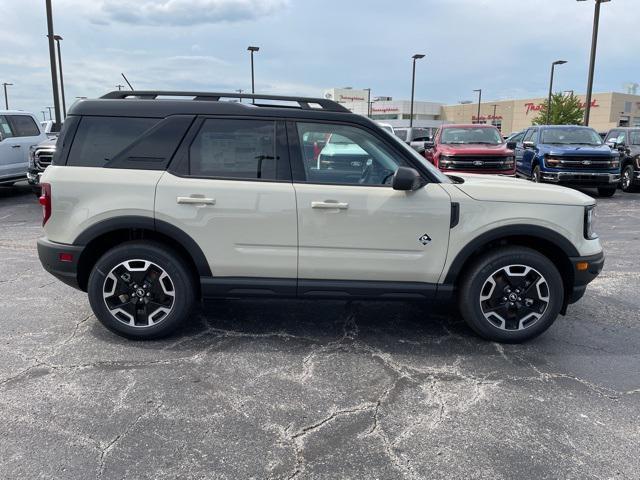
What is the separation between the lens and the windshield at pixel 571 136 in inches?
535

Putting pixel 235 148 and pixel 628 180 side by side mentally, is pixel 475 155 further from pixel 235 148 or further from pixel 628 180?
pixel 235 148

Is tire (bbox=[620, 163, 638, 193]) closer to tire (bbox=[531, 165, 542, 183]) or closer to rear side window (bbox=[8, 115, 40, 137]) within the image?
tire (bbox=[531, 165, 542, 183])

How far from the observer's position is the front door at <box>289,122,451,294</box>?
151 inches

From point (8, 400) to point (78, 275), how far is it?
1167 mm

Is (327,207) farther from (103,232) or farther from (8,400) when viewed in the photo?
(8,400)

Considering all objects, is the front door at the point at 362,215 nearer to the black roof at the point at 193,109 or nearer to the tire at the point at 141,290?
the black roof at the point at 193,109

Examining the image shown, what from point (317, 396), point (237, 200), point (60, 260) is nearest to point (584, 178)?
point (237, 200)

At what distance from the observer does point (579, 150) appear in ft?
42.0

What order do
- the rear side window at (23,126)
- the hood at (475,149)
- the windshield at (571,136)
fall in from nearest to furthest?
1. the rear side window at (23,126)
2. the hood at (475,149)
3. the windshield at (571,136)

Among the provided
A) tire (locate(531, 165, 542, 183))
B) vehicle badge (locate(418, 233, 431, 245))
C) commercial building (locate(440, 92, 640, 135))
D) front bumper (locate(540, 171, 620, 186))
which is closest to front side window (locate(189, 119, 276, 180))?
vehicle badge (locate(418, 233, 431, 245))

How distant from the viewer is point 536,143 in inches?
550

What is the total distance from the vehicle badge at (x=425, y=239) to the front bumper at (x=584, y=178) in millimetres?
10333

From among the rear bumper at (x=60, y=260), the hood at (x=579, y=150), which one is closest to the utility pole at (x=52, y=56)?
the hood at (x=579, y=150)

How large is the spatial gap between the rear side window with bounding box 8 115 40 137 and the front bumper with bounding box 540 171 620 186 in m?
12.9
